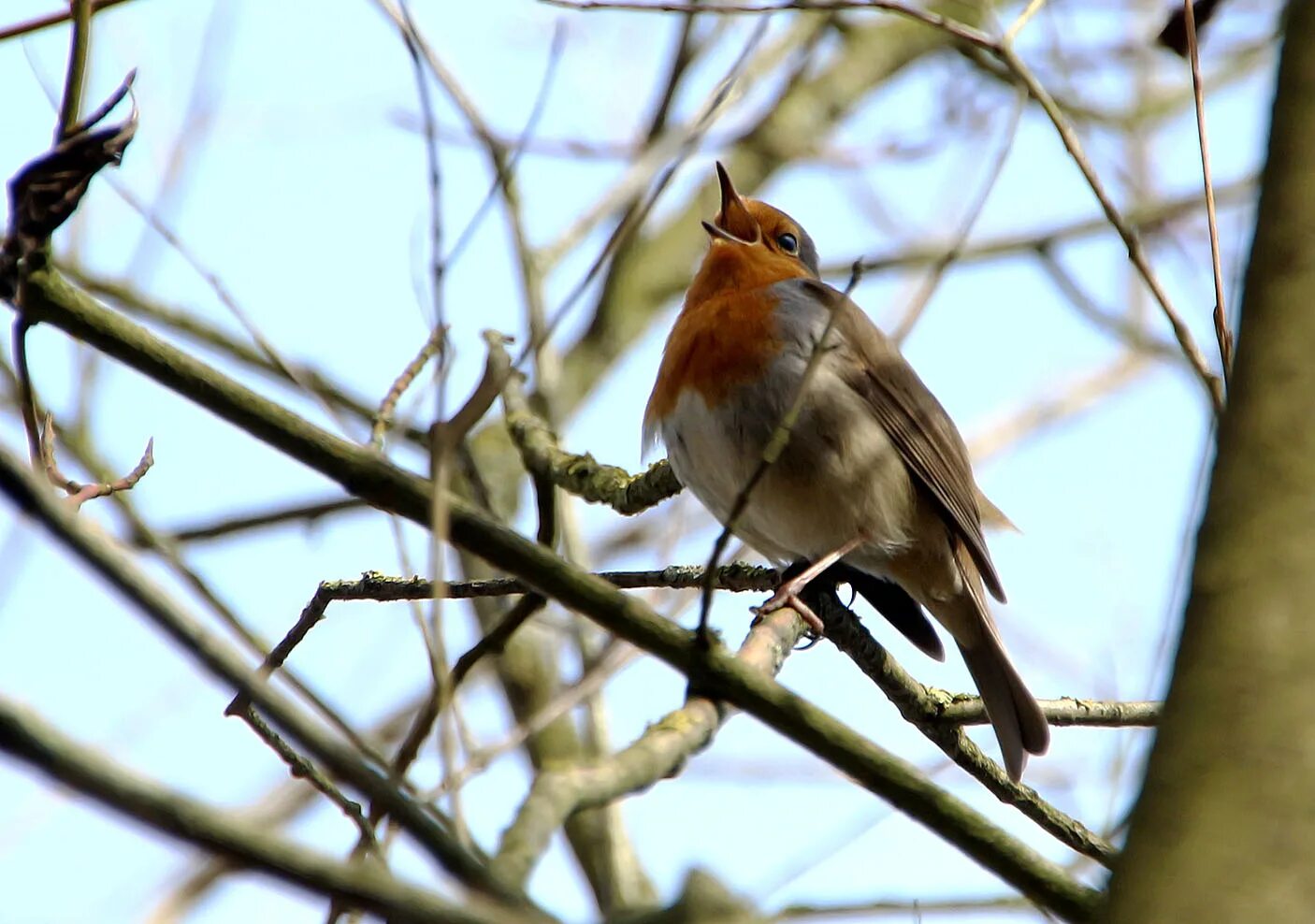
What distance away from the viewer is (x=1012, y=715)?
12.8ft

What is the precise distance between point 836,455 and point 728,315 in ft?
1.77

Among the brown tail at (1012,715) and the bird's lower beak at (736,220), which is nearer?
the brown tail at (1012,715)

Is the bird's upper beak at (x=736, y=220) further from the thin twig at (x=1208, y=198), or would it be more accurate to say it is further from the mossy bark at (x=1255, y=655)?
the mossy bark at (x=1255, y=655)

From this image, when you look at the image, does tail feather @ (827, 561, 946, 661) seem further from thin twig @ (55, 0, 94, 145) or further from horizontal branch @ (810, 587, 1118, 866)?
thin twig @ (55, 0, 94, 145)

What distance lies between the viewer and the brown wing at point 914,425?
4387 mm

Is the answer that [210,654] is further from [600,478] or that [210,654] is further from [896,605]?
[896,605]

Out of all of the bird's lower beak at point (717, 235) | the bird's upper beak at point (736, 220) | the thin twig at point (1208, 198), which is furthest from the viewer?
the bird's upper beak at point (736, 220)

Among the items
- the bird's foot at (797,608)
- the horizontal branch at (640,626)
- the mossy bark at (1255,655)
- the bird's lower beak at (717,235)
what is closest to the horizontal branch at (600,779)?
the horizontal branch at (640,626)

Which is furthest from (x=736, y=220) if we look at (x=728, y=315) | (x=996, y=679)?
(x=996, y=679)

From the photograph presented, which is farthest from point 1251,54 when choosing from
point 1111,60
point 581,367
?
point 581,367

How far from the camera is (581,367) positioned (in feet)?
26.4

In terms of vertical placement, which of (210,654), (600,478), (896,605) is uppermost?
(896,605)

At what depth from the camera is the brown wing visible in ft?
14.4

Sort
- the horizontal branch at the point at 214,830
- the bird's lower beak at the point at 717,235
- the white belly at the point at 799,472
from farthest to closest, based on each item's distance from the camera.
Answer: the bird's lower beak at the point at 717,235
the white belly at the point at 799,472
the horizontal branch at the point at 214,830
